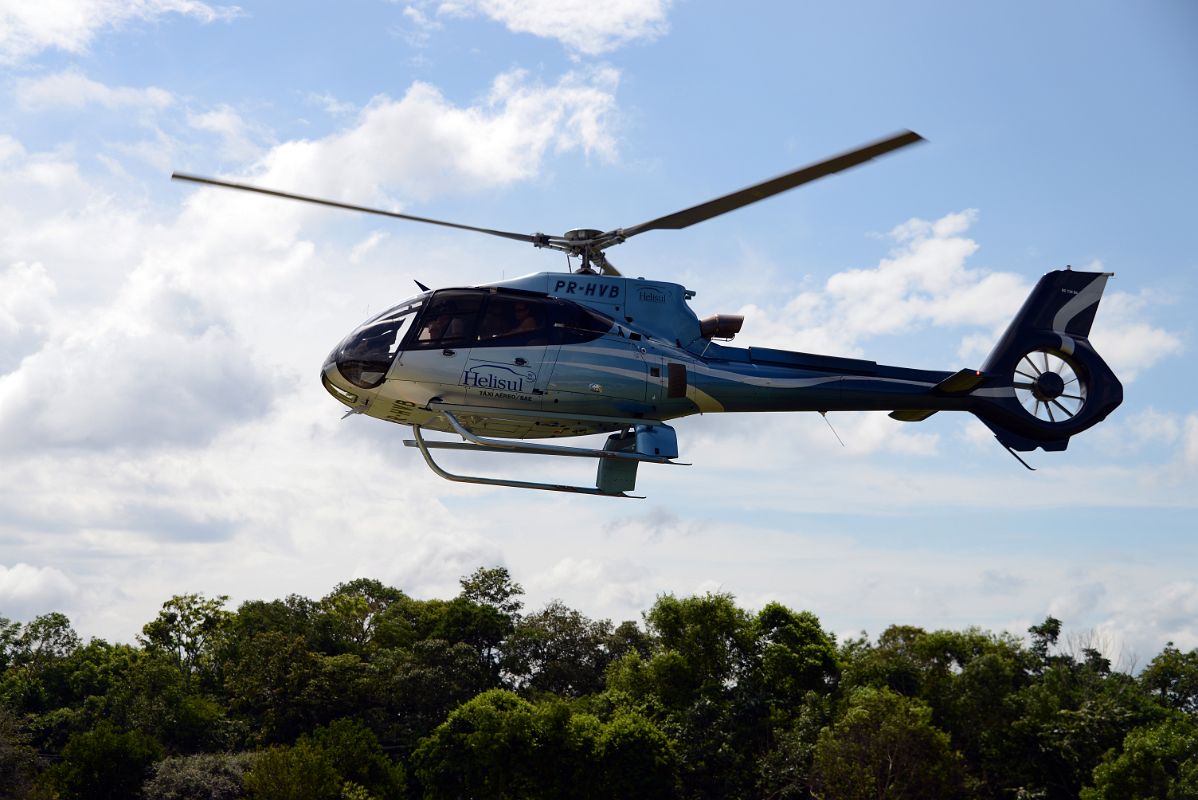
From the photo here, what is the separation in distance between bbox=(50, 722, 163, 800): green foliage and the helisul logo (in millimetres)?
37803

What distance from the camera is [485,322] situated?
16.0 meters

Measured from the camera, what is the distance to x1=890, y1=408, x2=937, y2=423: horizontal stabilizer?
18.8m

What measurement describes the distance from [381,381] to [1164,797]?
108 feet

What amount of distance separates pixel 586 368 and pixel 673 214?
243 cm

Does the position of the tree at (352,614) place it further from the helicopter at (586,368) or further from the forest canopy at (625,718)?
the helicopter at (586,368)

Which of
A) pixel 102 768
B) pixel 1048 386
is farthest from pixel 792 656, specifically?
pixel 1048 386

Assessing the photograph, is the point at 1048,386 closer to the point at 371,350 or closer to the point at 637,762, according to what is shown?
the point at 371,350

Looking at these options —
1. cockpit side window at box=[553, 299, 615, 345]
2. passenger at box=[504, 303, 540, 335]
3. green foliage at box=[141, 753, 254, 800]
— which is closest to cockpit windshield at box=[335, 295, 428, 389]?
passenger at box=[504, 303, 540, 335]

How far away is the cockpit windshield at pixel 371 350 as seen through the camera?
51.3ft

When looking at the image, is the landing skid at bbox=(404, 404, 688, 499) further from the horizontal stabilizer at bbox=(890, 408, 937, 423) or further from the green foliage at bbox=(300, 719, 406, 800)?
the green foliage at bbox=(300, 719, 406, 800)

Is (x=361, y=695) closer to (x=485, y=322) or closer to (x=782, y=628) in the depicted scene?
(x=782, y=628)

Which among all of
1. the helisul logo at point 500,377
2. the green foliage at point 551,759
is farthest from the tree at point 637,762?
the helisul logo at point 500,377

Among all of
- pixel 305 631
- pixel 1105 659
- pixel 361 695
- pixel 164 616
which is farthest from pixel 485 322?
pixel 164 616

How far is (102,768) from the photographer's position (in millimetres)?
46469
